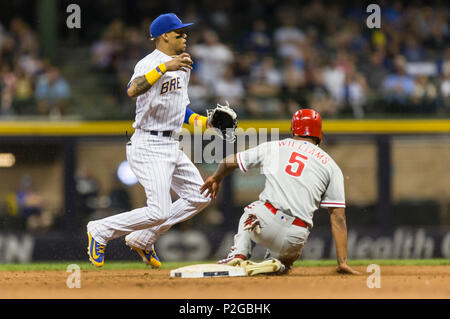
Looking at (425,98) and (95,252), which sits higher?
(425,98)

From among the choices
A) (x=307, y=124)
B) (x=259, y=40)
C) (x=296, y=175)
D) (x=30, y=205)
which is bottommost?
(x=30, y=205)

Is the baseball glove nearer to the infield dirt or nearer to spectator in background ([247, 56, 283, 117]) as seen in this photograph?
the infield dirt

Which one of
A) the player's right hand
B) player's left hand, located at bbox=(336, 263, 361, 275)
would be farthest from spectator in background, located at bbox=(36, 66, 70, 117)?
player's left hand, located at bbox=(336, 263, 361, 275)

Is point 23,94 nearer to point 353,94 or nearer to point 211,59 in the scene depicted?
point 211,59

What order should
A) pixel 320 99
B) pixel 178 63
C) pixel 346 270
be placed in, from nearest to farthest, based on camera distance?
pixel 178 63 → pixel 346 270 → pixel 320 99

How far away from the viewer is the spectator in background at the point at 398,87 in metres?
12.9

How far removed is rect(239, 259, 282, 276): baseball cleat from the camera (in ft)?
20.2

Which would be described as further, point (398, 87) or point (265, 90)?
point (398, 87)

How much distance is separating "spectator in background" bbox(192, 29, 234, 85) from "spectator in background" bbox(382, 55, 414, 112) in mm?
2727

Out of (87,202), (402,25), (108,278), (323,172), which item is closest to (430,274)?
(323,172)

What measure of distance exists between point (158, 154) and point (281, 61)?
26.1 feet

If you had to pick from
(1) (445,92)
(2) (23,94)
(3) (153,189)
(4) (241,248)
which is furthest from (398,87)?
(3) (153,189)

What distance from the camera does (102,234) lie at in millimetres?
6461

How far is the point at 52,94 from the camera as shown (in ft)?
42.9
